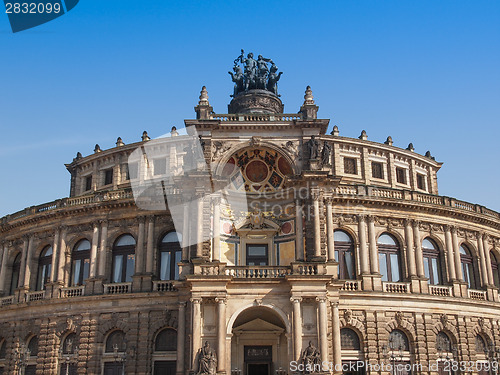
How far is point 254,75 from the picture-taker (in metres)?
47.7

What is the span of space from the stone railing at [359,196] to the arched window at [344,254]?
123 inches

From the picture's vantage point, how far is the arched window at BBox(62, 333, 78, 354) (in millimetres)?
40125

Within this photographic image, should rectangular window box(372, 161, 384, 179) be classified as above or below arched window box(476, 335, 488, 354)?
above

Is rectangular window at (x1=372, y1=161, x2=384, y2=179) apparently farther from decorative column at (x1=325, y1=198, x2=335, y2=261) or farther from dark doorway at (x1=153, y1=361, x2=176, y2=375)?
dark doorway at (x1=153, y1=361, x2=176, y2=375)

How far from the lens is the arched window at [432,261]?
1665 inches

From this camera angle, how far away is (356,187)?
4153cm

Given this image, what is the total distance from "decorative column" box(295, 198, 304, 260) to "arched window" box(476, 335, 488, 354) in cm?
1616

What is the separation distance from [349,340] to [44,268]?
23875 millimetres

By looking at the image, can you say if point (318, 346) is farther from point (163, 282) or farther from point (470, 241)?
point (470, 241)

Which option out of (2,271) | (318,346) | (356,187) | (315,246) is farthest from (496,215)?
(2,271)

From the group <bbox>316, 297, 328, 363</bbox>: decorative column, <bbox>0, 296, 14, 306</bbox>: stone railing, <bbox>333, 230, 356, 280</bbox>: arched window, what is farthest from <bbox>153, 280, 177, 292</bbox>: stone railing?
<bbox>0, 296, 14, 306</bbox>: stone railing

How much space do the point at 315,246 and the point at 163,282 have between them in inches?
438

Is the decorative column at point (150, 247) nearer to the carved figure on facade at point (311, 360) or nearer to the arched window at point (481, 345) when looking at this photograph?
the carved figure on facade at point (311, 360)

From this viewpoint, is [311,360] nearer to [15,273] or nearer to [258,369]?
[258,369]
